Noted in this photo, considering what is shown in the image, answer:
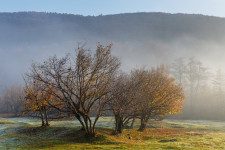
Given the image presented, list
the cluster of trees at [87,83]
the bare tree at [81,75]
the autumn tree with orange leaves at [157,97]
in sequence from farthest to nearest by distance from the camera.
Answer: the autumn tree with orange leaves at [157,97] → the cluster of trees at [87,83] → the bare tree at [81,75]

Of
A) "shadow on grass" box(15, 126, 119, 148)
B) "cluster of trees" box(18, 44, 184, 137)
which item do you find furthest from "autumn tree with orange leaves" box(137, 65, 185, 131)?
"shadow on grass" box(15, 126, 119, 148)

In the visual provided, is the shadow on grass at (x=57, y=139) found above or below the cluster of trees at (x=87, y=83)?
below

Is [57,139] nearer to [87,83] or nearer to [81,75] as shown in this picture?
[87,83]

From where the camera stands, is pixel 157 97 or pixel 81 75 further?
pixel 157 97

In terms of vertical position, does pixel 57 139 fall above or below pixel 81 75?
below

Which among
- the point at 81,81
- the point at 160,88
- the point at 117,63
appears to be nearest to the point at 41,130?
the point at 81,81

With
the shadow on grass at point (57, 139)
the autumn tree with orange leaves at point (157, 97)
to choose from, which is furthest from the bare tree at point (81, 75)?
the autumn tree with orange leaves at point (157, 97)

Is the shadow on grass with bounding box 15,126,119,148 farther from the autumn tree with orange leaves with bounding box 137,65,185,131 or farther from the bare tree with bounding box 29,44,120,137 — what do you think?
the autumn tree with orange leaves with bounding box 137,65,185,131

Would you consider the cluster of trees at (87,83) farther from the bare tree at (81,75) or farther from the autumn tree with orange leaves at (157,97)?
the autumn tree with orange leaves at (157,97)

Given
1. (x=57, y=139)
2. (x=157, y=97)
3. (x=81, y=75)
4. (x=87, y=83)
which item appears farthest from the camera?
(x=157, y=97)

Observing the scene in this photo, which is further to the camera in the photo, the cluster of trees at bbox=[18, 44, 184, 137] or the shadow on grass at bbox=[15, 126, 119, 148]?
the cluster of trees at bbox=[18, 44, 184, 137]

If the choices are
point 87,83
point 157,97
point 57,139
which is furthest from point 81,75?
point 157,97

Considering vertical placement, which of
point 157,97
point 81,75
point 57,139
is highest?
point 81,75

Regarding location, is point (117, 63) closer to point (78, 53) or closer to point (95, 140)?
point (78, 53)
